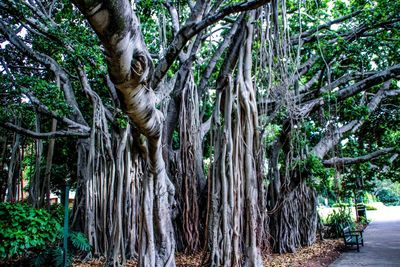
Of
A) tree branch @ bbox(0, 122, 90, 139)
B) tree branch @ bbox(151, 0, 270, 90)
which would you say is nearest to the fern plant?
tree branch @ bbox(0, 122, 90, 139)

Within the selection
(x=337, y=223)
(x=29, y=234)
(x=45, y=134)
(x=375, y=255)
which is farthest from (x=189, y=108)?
(x=337, y=223)

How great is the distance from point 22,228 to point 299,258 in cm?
452

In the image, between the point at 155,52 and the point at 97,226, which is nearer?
the point at 97,226

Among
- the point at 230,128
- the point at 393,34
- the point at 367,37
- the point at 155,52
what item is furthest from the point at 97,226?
the point at 393,34

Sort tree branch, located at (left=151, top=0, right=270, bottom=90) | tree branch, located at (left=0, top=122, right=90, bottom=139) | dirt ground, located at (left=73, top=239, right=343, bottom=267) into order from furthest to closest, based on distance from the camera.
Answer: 1. tree branch, located at (left=0, top=122, right=90, bottom=139)
2. dirt ground, located at (left=73, top=239, right=343, bottom=267)
3. tree branch, located at (left=151, top=0, right=270, bottom=90)

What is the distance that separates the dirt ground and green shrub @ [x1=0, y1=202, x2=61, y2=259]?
3.43 ft

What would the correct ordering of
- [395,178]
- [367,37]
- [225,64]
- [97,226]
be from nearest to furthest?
[225,64] → [97,226] → [367,37] → [395,178]

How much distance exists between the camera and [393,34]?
21.7 ft

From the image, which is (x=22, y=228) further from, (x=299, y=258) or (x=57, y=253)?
(x=299, y=258)

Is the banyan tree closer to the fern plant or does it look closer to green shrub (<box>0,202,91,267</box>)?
the fern plant

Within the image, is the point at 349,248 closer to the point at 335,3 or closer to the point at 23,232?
the point at 335,3

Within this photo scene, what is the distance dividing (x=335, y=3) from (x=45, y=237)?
6554 mm

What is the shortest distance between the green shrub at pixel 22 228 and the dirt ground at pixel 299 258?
3.43ft

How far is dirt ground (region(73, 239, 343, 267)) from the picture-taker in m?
5.28
